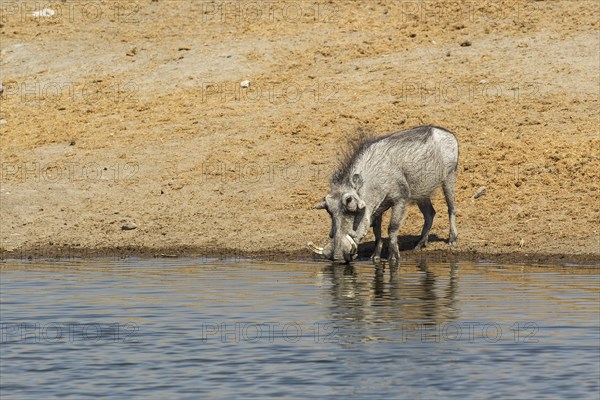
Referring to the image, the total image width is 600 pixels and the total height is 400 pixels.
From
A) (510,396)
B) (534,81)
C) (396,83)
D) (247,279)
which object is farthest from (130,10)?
(510,396)

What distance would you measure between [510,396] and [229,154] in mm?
14693

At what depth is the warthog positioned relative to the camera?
19.9 metres

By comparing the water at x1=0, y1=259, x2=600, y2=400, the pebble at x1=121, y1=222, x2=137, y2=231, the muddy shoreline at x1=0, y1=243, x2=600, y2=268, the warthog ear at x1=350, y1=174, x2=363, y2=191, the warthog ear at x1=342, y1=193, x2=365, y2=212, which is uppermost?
the warthog ear at x1=350, y1=174, x2=363, y2=191

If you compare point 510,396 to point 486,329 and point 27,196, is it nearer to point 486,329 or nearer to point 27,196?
point 486,329

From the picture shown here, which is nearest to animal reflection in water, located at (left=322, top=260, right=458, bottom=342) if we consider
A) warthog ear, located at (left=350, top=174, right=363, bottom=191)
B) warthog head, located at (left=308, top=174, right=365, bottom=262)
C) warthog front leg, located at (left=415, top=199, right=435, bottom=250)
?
warthog head, located at (left=308, top=174, right=365, bottom=262)

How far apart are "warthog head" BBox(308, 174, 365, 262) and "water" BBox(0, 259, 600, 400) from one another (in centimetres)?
26

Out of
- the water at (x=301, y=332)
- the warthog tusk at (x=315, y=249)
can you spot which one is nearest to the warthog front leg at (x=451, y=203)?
the water at (x=301, y=332)

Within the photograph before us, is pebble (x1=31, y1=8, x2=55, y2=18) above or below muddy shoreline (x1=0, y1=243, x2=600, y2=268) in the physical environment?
above

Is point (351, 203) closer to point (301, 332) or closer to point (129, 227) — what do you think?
point (129, 227)

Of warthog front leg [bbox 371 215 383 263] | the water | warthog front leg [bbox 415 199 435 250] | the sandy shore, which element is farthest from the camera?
the sandy shore

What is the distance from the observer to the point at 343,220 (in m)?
19.9

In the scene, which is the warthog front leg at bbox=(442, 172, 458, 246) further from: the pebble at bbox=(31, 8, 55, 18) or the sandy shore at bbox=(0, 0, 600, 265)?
the pebble at bbox=(31, 8, 55, 18)

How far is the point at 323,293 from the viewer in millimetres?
17484

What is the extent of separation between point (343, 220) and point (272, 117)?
7.67 meters
